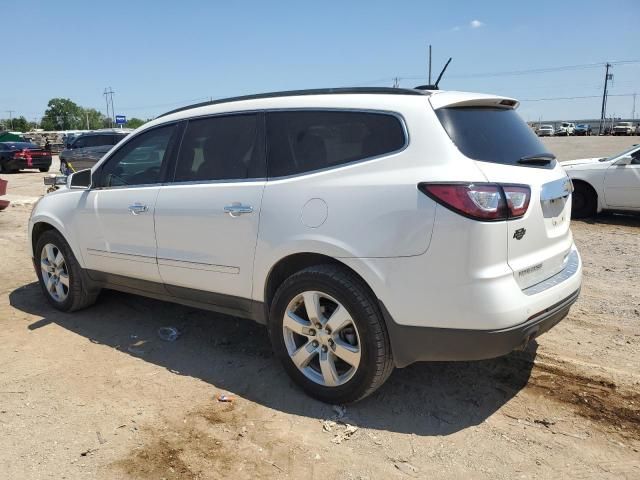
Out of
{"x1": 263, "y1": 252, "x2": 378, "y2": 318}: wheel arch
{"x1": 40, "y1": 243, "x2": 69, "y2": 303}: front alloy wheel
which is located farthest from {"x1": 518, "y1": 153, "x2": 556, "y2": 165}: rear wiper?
{"x1": 40, "y1": 243, "x2": 69, "y2": 303}: front alloy wheel

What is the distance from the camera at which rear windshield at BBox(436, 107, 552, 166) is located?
294 centimetres

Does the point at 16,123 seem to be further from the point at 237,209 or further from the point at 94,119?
the point at 237,209

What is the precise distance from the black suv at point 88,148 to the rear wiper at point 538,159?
1774 centimetres

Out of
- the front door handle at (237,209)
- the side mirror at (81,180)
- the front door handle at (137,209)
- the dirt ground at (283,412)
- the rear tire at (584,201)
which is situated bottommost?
the dirt ground at (283,412)

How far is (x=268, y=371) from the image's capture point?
3.83m

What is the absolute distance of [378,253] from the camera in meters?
2.91

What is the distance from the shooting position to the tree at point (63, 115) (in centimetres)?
13762

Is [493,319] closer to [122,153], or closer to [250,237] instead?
[250,237]

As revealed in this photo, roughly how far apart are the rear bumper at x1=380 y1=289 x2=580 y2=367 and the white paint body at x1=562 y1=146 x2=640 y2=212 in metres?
7.62

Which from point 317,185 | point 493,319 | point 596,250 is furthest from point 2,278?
point 596,250

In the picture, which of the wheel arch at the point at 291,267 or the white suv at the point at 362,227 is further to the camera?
the wheel arch at the point at 291,267

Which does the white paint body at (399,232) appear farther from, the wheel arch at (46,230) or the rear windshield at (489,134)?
the wheel arch at (46,230)

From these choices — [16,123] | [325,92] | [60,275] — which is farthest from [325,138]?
[16,123]

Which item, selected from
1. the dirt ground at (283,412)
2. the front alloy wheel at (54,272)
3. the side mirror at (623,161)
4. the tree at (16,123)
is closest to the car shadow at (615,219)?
the side mirror at (623,161)
